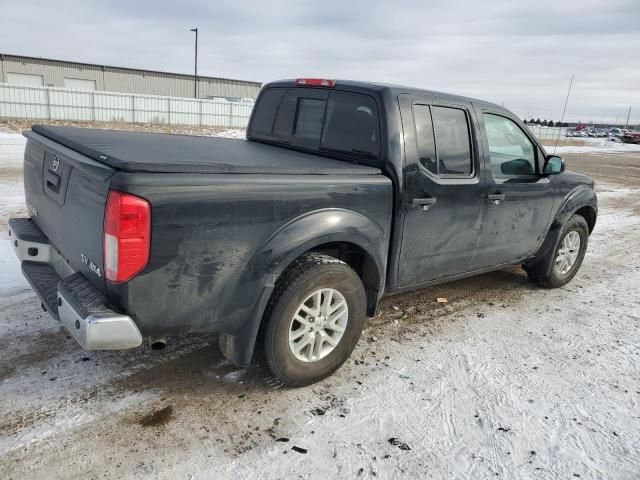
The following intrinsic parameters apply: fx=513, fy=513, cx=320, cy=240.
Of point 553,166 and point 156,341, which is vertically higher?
point 553,166

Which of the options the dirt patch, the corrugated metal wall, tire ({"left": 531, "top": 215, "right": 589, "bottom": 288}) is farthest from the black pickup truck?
the corrugated metal wall

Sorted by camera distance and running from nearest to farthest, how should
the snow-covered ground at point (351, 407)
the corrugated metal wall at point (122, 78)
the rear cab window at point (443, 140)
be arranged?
the snow-covered ground at point (351, 407)
the rear cab window at point (443, 140)
the corrugated metal wall at point (122, 78)

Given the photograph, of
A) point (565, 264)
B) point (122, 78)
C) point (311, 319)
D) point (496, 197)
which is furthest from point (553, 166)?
point (122, 78)

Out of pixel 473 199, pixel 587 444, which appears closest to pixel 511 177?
pixel 473 199

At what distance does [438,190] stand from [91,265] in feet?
7.73

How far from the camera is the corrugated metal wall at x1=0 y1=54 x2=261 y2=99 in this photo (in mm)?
42500

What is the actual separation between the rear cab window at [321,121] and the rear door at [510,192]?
1.12 metres

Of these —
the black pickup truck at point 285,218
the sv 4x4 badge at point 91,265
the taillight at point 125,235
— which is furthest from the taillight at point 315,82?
the sv 4x4 badge at point 91,265

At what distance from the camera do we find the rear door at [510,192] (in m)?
4.25

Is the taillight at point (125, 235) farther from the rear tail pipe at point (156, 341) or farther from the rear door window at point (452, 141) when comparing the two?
the rear door window at point (452, 141)

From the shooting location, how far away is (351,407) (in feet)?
10.2

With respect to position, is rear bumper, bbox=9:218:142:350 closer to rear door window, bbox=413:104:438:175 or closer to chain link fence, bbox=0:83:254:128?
rear door window, bbox=413:104:438:175

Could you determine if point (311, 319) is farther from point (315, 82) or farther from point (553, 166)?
point (553, 166)

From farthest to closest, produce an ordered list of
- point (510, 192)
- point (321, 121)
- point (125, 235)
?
1. point (510, 192)
2. point (321, 121)
3. point (125, 235)
